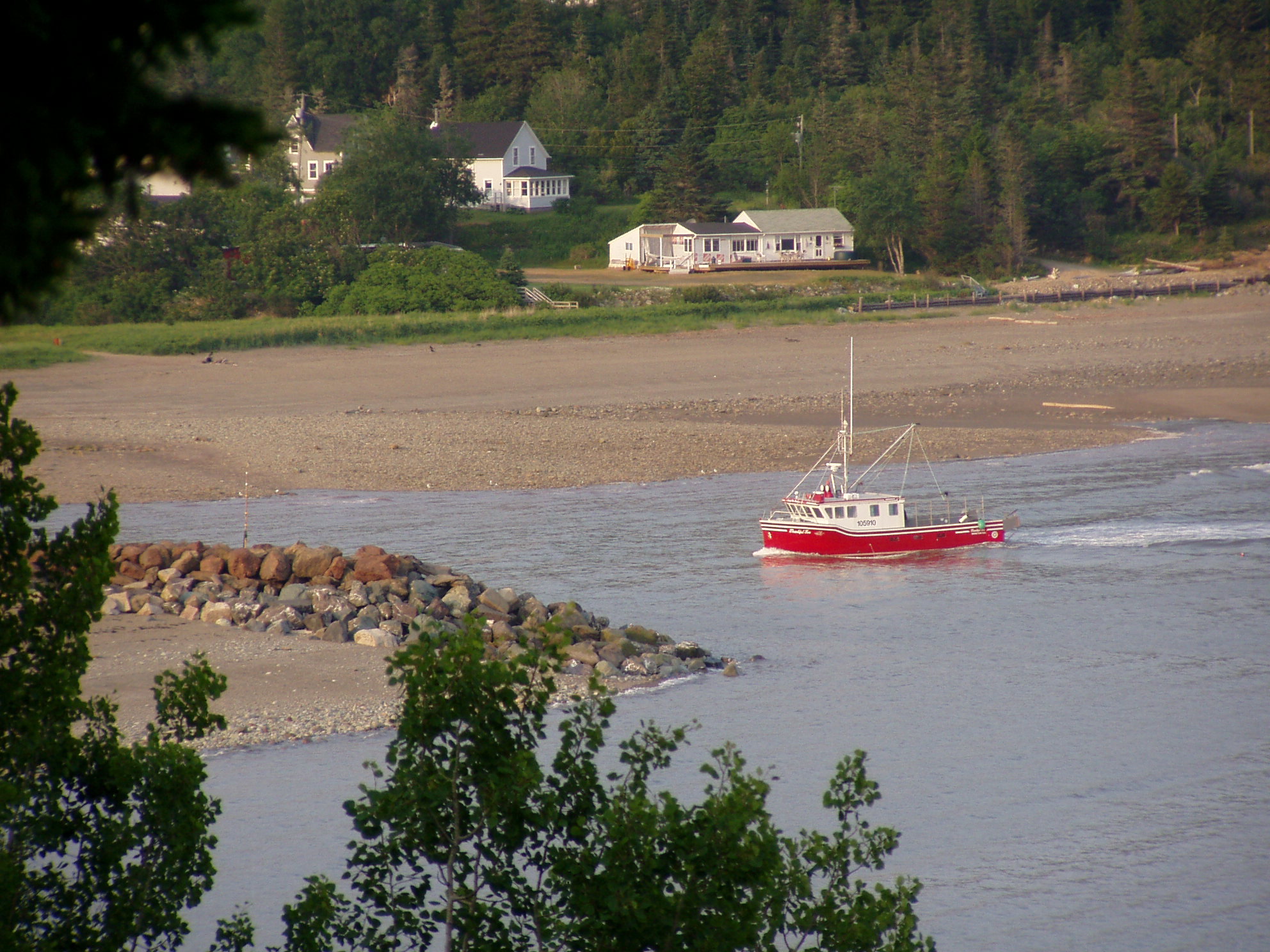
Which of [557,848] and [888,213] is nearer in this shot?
[557,848]

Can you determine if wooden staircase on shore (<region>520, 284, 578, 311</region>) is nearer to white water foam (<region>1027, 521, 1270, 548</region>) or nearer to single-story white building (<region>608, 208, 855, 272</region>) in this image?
single-story white building (<region>608, 208, 855, 272</region>)

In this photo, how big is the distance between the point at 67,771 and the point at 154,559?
52.8 ft

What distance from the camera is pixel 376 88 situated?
121 metres

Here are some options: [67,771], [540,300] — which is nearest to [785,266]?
[540,300]

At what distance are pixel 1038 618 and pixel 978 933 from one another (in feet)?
34.7

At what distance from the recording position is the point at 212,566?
21641 millimetres

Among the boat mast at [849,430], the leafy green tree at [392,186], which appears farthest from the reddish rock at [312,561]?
the leafy green tree at [392,186]

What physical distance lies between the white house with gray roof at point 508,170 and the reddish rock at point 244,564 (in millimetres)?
72762

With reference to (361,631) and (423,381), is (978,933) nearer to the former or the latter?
(361,631)

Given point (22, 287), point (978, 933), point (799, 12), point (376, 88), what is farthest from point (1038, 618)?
point (799, 12)

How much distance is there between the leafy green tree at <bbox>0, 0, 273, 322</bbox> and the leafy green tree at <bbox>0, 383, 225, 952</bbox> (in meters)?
3.24

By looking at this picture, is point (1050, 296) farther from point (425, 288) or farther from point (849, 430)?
point (849, 430)

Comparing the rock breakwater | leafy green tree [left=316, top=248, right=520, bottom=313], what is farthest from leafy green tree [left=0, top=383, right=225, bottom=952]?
leafy green tree [left=316, top=248, right=520, bottom=313]

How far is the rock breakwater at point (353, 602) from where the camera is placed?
1905 cm
